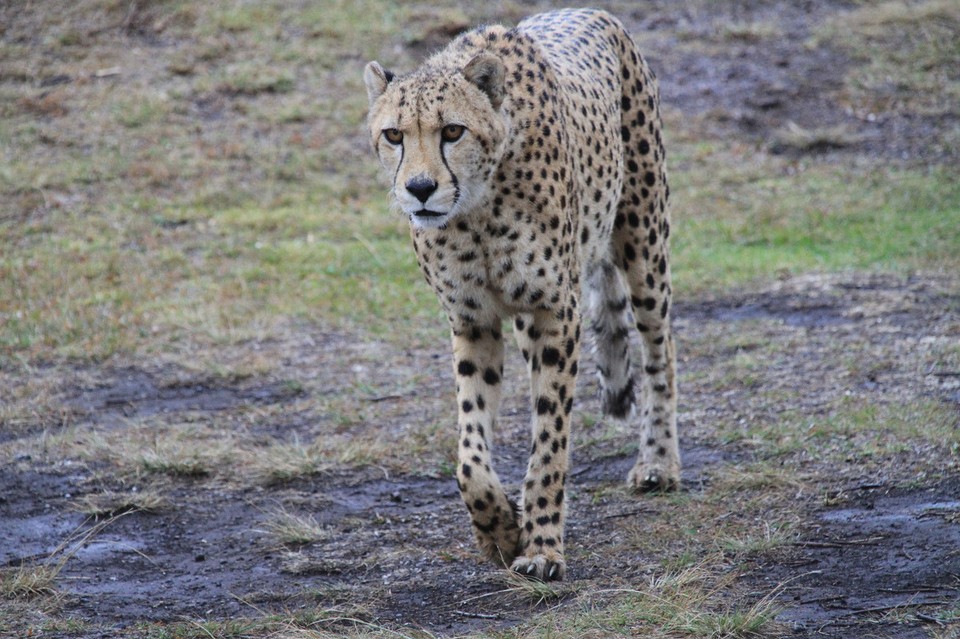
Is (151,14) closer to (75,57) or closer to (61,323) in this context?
(75,57)

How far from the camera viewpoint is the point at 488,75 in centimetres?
436

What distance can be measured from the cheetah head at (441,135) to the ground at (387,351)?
1.38 metres

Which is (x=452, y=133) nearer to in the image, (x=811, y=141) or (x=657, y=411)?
(x=657, y=411)

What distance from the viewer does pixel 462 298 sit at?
455 cm

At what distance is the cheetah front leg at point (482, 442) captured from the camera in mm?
4438

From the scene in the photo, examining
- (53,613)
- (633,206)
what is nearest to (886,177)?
(633,206)

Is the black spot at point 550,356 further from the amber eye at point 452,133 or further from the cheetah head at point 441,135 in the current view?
the amber eye at point 452,133

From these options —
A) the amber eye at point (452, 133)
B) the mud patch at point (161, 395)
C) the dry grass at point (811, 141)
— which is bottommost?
the dry grass at point (811, 141)

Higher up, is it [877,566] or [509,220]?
[509,220]

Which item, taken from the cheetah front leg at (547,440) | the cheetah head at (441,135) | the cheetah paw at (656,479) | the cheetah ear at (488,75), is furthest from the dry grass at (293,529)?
the cheetah ear at (488,75)

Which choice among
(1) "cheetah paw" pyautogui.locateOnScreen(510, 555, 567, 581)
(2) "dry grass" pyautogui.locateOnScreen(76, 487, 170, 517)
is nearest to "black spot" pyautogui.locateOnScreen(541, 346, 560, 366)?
(1) "cheetah paw" pyautogui.locateOnScreen(510, 555, 567, 581)

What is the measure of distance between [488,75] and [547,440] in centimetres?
137

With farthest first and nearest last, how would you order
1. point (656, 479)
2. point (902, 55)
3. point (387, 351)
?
point (902, 55), point (387, 351), point (656, 479)

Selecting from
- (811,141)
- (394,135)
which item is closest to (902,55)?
(811,141)
